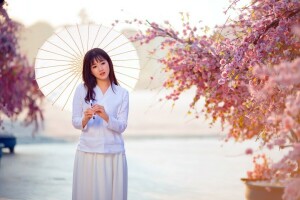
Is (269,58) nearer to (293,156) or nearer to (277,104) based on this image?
(277,104)

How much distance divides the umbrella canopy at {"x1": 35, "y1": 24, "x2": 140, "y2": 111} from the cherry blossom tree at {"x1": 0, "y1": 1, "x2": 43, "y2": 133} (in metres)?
8.02

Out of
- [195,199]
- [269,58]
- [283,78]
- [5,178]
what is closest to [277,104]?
[269,58]

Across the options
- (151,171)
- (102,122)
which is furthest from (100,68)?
(151,171)

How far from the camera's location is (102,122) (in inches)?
243

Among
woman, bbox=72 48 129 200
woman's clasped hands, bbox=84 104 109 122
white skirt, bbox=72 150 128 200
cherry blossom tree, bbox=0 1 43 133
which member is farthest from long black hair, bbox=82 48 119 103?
cherry blossom tree, bbox=0 1 43 133

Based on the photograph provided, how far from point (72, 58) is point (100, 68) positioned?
90cm

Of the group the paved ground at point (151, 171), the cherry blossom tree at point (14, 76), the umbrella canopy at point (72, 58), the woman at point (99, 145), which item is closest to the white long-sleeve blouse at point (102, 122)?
the woman at point (99, 145)

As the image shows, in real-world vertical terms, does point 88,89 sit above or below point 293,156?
above

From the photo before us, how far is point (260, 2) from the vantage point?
707 cm

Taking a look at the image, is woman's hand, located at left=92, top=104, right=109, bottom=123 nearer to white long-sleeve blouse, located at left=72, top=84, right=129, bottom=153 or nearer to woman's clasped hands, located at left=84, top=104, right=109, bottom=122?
woman's clasped hands, located at left=84, top=104, right=109, bottom=122

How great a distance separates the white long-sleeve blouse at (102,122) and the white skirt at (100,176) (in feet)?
0.24

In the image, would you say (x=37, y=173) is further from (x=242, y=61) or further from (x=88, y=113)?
(x=88, y=113)

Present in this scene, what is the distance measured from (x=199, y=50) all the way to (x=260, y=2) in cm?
119

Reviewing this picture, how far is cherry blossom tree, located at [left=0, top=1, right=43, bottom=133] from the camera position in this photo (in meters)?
15.8
